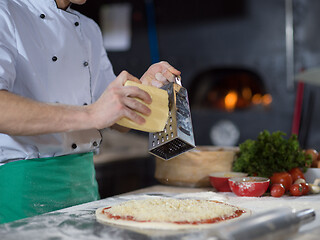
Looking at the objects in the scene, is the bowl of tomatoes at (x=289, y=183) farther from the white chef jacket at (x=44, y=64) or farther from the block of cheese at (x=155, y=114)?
the white chef jacket at (x=44, y=64)

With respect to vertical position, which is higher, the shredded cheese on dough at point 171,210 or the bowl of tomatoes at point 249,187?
the shredded cheese on dough at point 171,210

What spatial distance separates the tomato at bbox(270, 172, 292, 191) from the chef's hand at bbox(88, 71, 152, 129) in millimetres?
784

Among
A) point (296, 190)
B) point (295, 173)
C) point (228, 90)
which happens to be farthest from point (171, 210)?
point (228, 90)

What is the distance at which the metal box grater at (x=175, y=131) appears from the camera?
150 cm

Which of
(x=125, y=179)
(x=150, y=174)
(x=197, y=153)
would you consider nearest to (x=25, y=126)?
(x=197, y=153)

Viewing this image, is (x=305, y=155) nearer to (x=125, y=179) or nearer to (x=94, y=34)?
(x=94, y=34)

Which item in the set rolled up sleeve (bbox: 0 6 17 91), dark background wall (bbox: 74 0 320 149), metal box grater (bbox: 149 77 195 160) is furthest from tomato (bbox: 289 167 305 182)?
dark background wall (bbox: 74 0 320 149)

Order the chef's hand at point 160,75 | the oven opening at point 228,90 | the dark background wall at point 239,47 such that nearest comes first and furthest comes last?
the chef's hand at point 160,75, the dark background wall at point 239,47, the oven opening at point 228,90

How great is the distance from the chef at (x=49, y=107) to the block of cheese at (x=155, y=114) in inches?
1.3

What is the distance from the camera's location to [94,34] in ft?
6.80

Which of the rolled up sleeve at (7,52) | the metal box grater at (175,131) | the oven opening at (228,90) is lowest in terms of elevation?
the oven opening at (228,90)

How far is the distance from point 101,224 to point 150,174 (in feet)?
11.0

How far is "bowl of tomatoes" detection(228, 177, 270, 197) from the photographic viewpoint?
183 centimetres

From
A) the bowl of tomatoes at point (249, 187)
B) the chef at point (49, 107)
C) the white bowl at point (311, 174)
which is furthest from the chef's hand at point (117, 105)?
the white bowl at point (311, 174)
